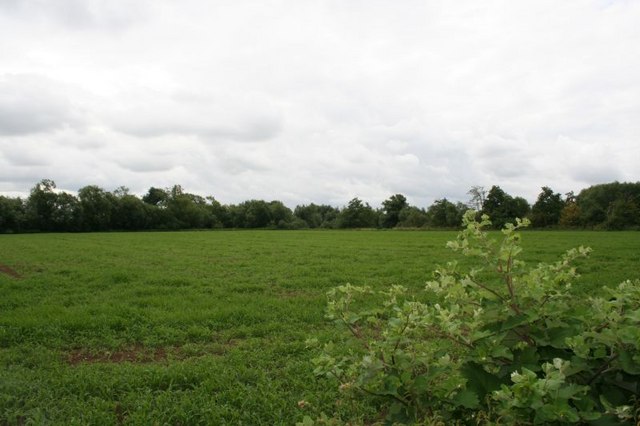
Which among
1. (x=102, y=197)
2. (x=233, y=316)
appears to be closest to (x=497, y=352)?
(x=233, y=316)

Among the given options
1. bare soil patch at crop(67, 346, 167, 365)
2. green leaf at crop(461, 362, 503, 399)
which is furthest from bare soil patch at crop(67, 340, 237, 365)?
green leaf at crop(461, 362, 503, 399)

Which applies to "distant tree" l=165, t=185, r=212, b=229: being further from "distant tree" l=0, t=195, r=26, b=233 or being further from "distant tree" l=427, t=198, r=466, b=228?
"distant tree" l=427, t=198, r=466, b=228

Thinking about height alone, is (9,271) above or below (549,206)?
below

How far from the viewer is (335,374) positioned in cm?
228

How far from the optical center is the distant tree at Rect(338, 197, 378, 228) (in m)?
121

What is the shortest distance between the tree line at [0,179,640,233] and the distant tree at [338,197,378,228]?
27 cm

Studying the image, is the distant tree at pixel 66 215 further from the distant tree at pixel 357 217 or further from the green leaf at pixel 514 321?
the green leaf at pixel 514 321

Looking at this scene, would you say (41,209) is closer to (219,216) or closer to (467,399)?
(219,216)

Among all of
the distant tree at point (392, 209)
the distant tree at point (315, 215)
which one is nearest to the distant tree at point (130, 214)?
the distant tree at point (315, 215)

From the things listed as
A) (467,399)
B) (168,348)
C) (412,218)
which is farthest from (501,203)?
(467,399)

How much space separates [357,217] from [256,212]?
30244 millimetres

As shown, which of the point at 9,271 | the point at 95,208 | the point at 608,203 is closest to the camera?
the point at 9,271

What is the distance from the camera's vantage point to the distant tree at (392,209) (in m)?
120

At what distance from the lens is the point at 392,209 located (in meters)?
121
